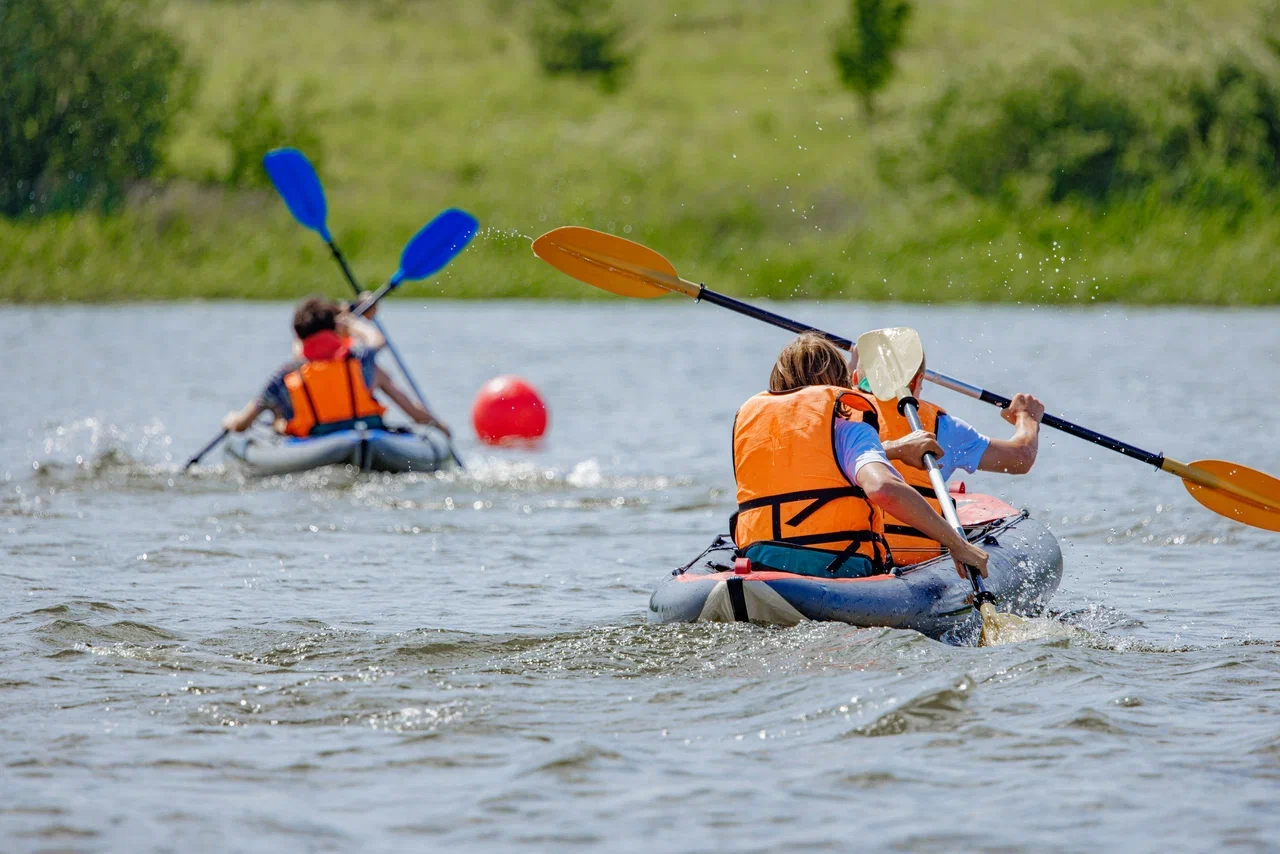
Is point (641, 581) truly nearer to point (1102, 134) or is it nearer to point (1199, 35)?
point (1102, 134)

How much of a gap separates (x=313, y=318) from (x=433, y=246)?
1.55 metres

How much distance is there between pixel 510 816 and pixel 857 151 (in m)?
31.3

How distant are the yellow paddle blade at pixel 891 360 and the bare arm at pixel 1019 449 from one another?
369 millimetres

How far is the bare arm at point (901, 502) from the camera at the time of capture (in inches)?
193

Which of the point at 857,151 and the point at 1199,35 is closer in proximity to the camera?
the point at 1199,35

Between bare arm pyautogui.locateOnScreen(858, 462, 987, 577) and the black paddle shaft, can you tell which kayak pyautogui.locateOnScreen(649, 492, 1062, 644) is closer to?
bare arm pyautogui.locateOnScreen(858, 462, 987, 577)

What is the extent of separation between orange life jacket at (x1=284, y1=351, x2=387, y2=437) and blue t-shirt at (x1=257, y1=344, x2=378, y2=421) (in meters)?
0.04

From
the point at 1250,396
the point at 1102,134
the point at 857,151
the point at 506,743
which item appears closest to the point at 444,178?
the point at 857,151

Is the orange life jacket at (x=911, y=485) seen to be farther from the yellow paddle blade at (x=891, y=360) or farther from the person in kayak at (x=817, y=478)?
the person in kayak at (x=817, y=478)

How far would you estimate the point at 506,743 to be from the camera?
4.14 metres

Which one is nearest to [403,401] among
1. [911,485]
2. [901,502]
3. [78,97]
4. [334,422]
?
[334,422]

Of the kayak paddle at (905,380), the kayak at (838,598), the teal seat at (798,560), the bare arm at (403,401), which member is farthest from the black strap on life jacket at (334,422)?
the teal seat at (798,560)

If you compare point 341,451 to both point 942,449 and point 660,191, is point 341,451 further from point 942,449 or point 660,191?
point 660,191

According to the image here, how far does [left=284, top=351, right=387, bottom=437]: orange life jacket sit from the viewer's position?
939 centimetres
